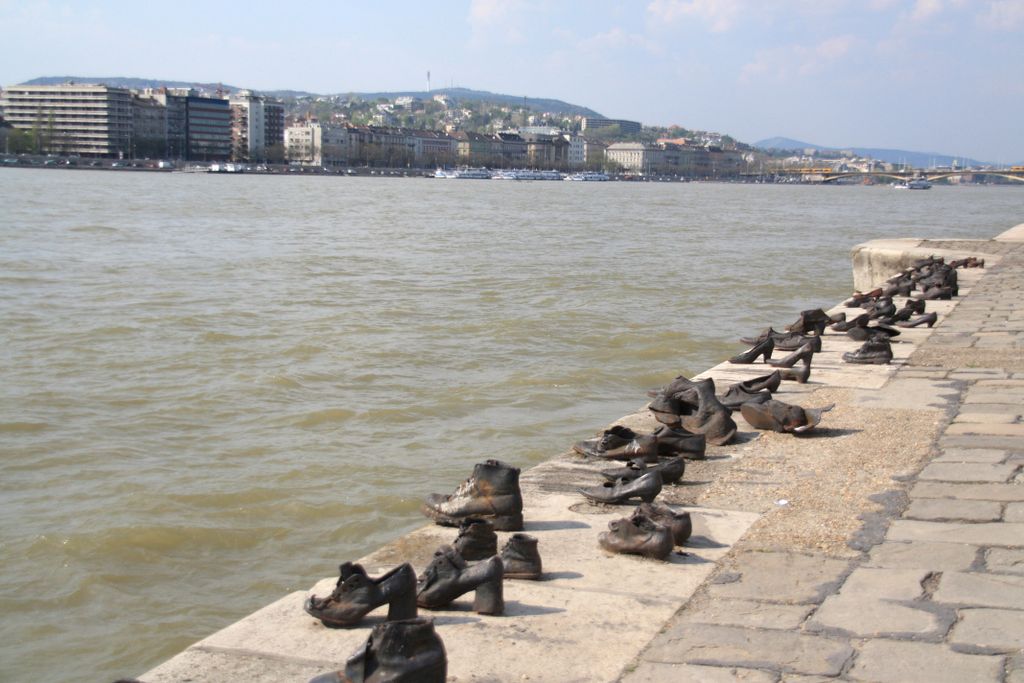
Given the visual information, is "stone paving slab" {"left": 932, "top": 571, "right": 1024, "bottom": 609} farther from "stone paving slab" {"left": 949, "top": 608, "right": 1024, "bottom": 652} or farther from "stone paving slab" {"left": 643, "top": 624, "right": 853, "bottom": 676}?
"stone paving slab" {"left": 643, "top": 624, "right": 853, "bottom": 676}

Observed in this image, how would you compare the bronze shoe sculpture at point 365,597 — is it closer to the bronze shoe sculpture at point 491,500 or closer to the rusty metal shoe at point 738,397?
the bronze shoe sculpture at point 491,500

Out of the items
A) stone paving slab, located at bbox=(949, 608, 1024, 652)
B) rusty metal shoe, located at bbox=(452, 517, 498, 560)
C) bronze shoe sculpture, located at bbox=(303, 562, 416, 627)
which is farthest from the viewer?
rusty metal shoe, located at bbox=(452, 517, 498, 560)

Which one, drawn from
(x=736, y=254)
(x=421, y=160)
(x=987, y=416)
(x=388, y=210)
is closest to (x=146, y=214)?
(x=388, y=210)

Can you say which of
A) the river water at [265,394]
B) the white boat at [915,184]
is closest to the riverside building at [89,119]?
the white boat at [915,184]

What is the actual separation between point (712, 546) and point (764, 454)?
1.67m

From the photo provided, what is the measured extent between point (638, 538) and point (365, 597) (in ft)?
3.55

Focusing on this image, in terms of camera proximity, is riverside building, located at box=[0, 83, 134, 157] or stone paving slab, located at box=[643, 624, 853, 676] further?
riverside building, located at box=[0, 83, 134, 157]

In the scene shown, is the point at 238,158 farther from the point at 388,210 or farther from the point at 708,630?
the point at 708,630

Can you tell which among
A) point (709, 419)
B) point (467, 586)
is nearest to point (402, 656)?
point (467, 586)

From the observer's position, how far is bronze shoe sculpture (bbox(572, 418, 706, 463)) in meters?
5.59

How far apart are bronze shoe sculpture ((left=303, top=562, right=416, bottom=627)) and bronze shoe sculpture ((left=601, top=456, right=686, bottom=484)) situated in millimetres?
1771

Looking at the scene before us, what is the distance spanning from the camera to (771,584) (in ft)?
12.6

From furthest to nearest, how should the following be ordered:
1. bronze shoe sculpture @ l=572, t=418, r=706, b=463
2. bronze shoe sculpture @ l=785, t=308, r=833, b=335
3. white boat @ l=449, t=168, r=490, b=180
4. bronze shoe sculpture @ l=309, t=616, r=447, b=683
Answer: white boat @ l=449, t=168, r=490, b=180 → bronze shoe sculpture @ l=785, t=308, r=833, b=335 → bronze shoe sculpture @ l=572, t=418, r=706, b=463 → bronze shoe sculpture @ l=309, t=616, r=447, b=683

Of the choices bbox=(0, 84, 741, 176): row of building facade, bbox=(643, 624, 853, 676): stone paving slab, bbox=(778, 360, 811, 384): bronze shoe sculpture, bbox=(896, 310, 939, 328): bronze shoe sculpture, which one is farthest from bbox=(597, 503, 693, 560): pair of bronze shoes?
bbox=(0, 84, 741, 176): row of building facade
